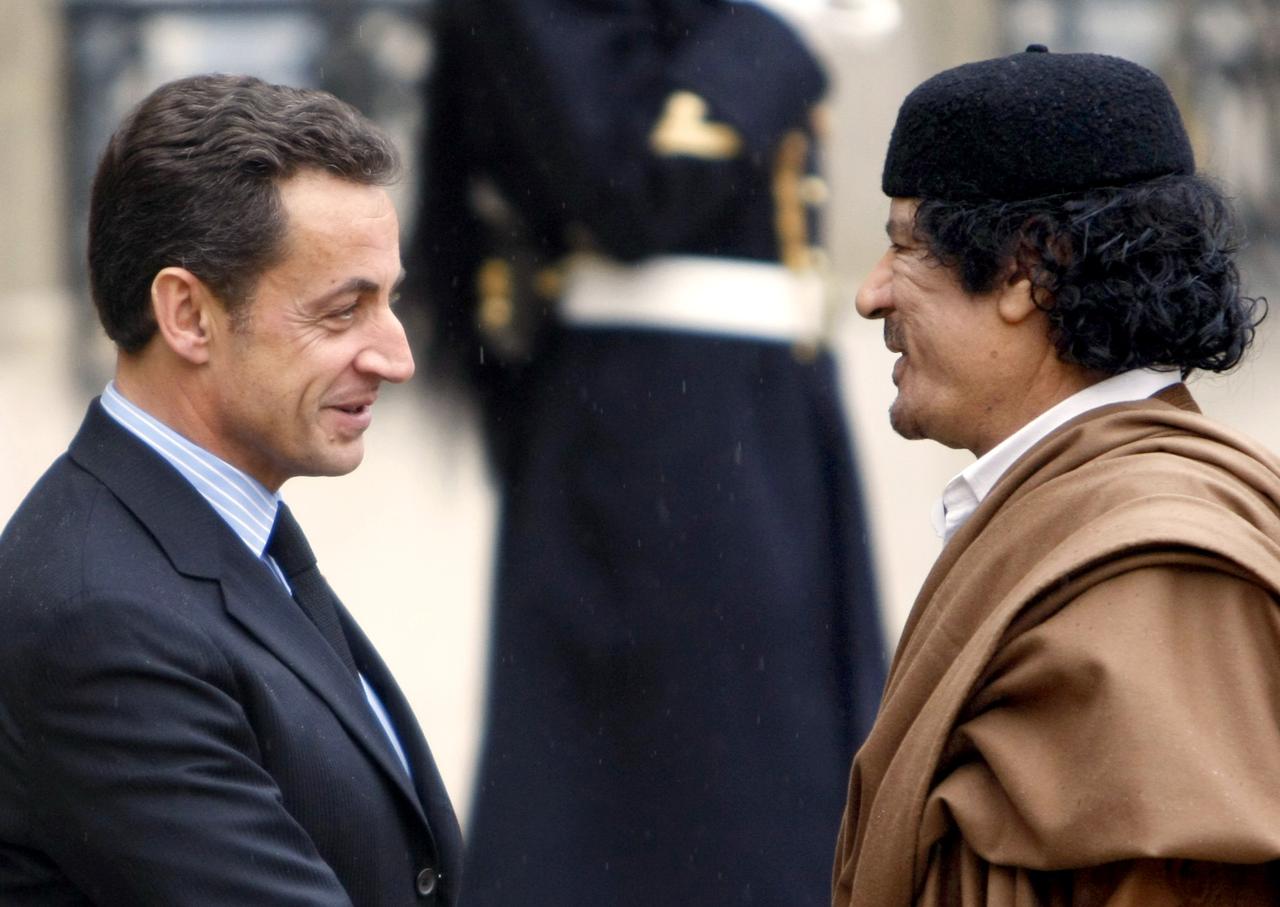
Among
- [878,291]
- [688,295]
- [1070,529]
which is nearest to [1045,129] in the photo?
[878,291]

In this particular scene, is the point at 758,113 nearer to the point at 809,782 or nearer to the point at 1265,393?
the point at 809,782

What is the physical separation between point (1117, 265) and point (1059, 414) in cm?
17


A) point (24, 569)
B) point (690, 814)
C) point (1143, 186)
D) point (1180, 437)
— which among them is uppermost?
point (1143, 186)

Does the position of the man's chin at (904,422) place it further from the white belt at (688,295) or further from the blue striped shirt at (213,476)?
the white belt at (688,295)

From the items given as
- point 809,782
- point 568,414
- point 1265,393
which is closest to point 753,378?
point 568,414

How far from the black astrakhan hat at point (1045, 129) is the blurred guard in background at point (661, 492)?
1.47 m

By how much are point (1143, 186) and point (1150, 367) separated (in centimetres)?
19

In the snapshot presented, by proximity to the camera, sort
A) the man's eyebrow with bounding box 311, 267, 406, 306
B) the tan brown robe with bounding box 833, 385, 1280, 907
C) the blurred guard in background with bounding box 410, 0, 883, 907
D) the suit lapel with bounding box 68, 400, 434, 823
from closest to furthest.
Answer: the tan brown robe with bounding box 833, 385, 1280, 907, the suit lapel with bounding box 68, 400, 434, 823, the man's eyebrow with bounding box 311, 267, 406, 306, the blurred guard in background with bounding box 410, 0, 883, 907

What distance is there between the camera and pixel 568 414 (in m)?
3.90

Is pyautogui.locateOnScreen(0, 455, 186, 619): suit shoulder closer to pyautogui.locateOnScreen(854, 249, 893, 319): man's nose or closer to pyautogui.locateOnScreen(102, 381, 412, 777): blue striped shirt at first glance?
pyautogui.locateOnScreen(102, 381, 412, 777): blue striped shirt

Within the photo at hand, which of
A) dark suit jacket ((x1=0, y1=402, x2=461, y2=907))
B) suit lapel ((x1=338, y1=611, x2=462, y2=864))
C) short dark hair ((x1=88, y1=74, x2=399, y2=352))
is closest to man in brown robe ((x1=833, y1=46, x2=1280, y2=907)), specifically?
suit lapel ((x1=338, y1=611, x2=462, y2=864))

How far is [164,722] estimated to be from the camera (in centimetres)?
197

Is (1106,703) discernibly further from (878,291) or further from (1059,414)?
(878,291)

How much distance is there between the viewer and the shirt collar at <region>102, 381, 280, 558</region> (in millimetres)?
2213
